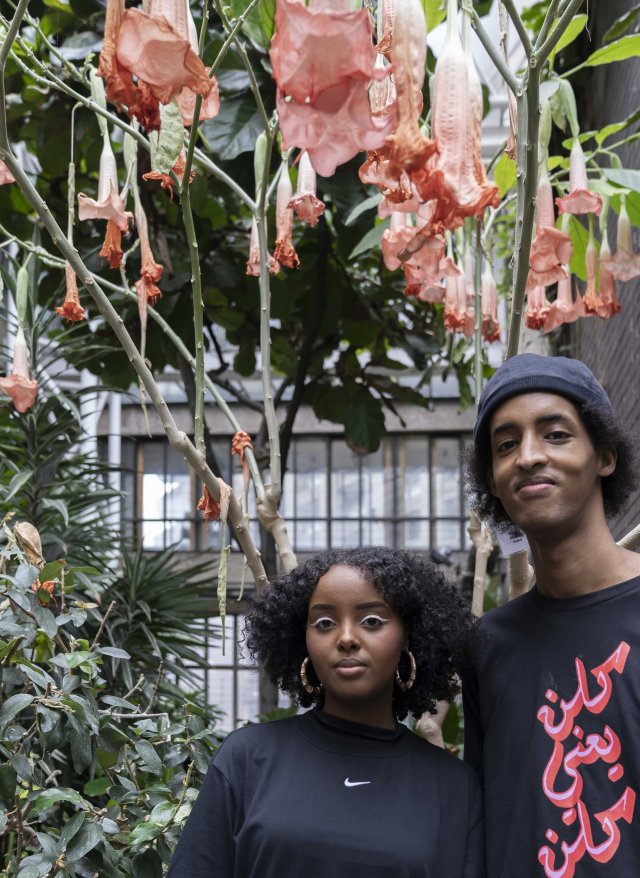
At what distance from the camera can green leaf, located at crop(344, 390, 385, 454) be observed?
4.73 metres

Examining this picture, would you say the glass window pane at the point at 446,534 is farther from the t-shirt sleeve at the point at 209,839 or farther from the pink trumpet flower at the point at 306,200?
the t-shirt sleeve at the point at 209,839

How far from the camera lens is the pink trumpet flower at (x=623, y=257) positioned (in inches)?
95.6

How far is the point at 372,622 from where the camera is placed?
182 centimetres

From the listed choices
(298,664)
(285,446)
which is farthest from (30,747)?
(285,446)

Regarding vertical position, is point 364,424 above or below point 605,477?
above

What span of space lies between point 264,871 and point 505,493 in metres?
0.67

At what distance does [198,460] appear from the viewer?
1941mm

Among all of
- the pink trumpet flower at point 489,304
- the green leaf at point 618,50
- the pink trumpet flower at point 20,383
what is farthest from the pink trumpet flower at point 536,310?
the pink trumpet flower at point 20,383

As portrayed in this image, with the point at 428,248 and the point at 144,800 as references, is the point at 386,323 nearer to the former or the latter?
the point at 144,800

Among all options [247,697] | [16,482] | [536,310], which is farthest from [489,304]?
[247,697]

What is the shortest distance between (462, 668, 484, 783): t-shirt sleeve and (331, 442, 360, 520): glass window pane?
933 centimetres

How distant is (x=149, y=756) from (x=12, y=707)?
358mm

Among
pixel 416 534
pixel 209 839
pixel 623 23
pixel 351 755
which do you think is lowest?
pixel 209 839

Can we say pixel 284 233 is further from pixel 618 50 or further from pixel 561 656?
pixel 561 656
